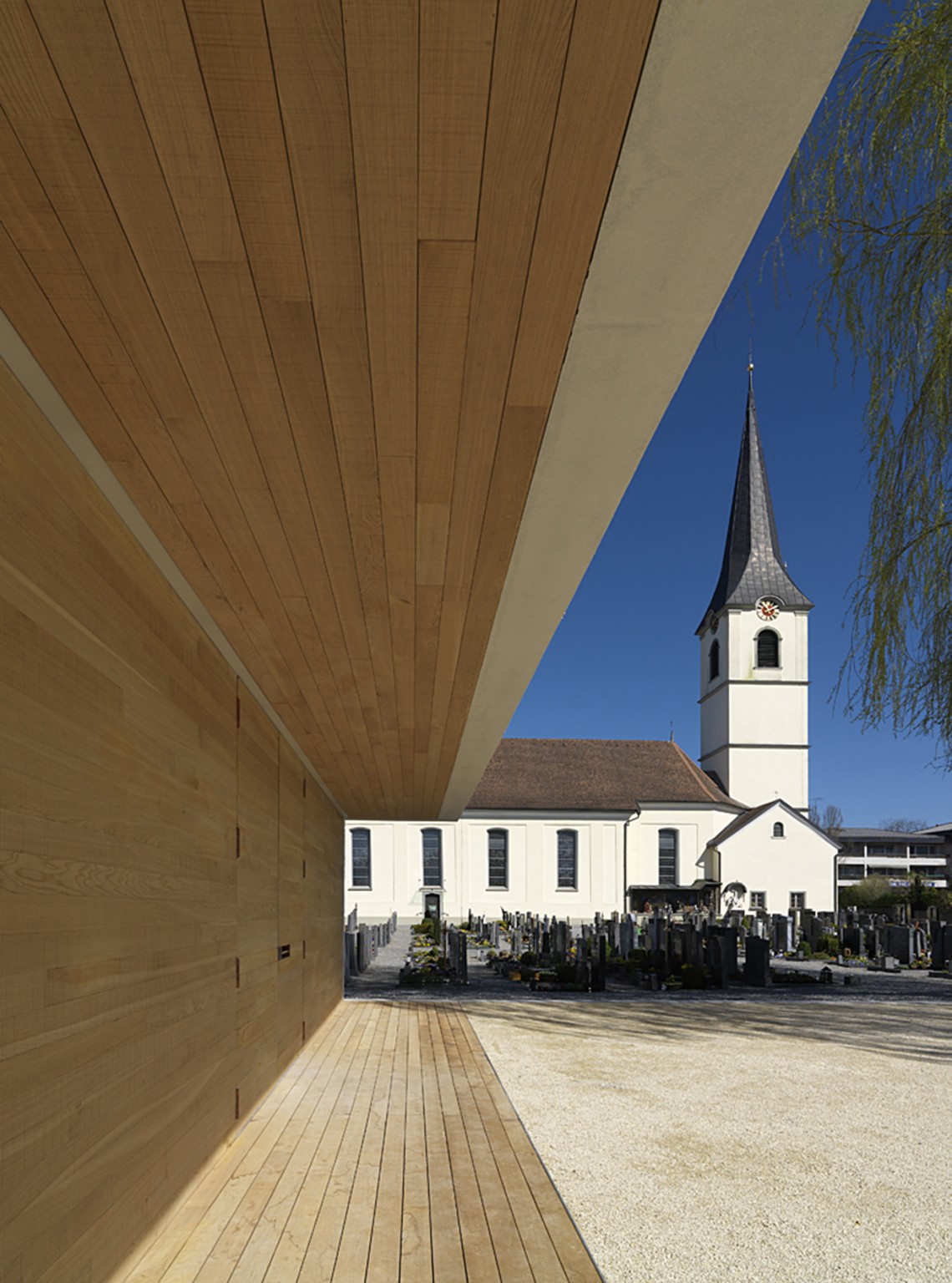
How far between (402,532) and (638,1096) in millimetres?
5868

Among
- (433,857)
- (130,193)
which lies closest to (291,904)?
(130,193)

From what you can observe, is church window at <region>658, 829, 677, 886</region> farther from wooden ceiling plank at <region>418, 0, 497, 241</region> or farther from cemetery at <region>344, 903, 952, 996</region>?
wooden ceiling plank at <region>418, 0, 497, 241</region>

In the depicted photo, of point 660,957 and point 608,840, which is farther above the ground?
point 608,840

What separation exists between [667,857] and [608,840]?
8.86ft

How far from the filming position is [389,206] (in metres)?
1.87

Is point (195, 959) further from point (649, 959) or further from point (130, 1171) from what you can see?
point (649, 959)

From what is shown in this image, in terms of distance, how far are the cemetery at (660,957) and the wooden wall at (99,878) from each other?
10452 mm

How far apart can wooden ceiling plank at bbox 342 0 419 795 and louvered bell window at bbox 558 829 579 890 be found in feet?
130


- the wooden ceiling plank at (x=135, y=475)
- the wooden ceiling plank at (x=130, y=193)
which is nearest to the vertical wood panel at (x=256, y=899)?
the wooden ceiling plank at (x=135, y=475)

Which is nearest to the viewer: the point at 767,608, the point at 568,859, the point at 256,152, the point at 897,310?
the point at 256,152

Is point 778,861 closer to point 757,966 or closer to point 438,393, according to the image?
point 757,966

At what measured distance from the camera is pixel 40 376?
270 centimetres

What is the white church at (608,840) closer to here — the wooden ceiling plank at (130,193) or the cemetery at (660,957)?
the cemetery at (660,957)

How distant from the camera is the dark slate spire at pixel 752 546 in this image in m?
50.5
